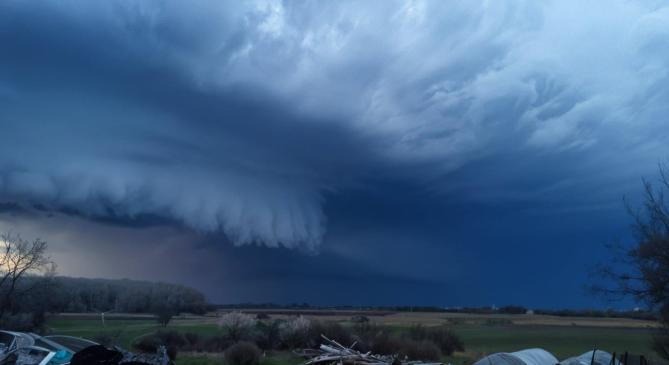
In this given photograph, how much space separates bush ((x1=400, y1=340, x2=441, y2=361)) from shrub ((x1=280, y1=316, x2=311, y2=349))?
10696mm

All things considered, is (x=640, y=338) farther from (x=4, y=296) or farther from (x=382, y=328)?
(x=4, y=296)

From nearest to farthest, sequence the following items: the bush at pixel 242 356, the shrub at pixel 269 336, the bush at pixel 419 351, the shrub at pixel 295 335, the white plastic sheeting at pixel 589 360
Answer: the white plastic sheeting at pixel 589 360
the bush at pixel 242 356
the bush at pixel 419 351
the shrub at pixel 269 336
the shrub at pixel 295 335

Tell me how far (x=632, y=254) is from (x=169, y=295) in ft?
244

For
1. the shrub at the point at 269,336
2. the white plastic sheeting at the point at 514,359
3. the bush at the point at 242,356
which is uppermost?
the shrub at the point at 269,336

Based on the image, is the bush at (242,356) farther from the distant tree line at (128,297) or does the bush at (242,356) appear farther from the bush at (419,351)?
the distant tree line at (128,297)

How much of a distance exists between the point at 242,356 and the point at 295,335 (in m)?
15.0

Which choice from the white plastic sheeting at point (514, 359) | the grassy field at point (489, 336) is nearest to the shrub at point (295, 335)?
the grassy field at point (489, 336)

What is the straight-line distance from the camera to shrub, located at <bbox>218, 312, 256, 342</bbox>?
191 feet

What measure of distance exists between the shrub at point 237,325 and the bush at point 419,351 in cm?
1618

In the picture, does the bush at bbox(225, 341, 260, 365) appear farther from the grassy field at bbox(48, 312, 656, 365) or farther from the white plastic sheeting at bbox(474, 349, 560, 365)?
the white plastic sheeting at bbox(474, 349, 560, 365)

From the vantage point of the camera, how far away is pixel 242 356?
42.5 metres

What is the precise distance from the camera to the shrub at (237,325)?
2295 inches

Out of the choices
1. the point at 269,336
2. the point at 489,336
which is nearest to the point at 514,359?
the point at 269,336

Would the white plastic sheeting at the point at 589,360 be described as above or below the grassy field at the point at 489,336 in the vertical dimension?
below
